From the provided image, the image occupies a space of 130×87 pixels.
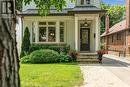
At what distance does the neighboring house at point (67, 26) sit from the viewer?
28.8m

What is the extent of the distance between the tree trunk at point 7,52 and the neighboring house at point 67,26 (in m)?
24.8

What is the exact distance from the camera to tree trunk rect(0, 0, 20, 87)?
322cm

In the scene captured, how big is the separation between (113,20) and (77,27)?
197ft

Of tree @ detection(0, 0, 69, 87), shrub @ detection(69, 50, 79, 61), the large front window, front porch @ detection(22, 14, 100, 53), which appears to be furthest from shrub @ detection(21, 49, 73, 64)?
tree @ detection(0, 0, 69, 87)

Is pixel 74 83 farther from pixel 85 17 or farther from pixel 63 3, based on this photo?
pixel 85 17

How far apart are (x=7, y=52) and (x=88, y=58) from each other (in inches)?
932

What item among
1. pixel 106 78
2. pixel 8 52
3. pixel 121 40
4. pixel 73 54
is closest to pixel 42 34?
pixel 73 54

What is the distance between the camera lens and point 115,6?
91.3 metres

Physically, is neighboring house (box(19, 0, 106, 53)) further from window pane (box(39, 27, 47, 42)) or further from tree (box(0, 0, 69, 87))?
tree (box(0, 0, 69, 87))

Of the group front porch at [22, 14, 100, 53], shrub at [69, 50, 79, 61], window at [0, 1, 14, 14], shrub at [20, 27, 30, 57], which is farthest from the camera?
front porch at [22, 14, 100, 53]

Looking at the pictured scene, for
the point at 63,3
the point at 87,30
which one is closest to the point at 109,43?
the point at 87,30

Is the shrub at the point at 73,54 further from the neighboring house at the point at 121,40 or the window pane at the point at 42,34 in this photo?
the neighboring house at the point at 121,40

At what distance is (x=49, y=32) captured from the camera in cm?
2984

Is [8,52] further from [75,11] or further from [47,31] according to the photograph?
[47,31]
